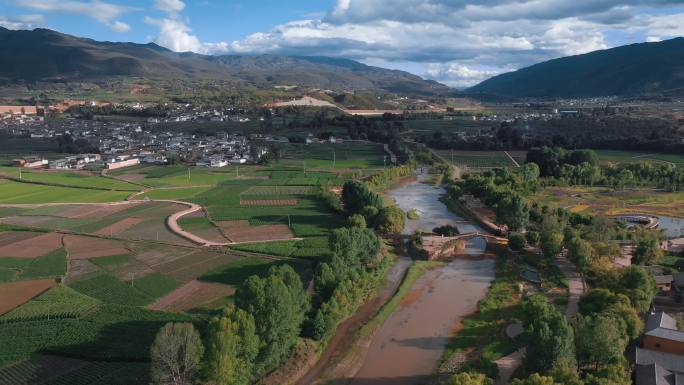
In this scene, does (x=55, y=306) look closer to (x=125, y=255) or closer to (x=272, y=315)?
(x=125, y=255)

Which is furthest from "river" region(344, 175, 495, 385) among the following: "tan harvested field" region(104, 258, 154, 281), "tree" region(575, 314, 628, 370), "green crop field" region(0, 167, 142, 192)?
"green crop field" region(0, 167, 142, 192)

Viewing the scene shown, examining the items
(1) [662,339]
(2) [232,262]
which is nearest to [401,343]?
(1) [662,339]

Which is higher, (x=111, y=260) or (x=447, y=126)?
(x=447, y=126)

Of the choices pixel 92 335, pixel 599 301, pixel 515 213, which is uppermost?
pixel 515 213

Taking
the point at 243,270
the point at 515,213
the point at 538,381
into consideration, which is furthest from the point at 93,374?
the point at 515,213

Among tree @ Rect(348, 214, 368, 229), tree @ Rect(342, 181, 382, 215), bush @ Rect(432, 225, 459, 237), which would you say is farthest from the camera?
tree @ Rect(342, 181, 382, 215)

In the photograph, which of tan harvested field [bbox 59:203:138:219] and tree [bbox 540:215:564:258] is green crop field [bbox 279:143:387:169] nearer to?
tan harvested field [bbox 59:203:138:219]

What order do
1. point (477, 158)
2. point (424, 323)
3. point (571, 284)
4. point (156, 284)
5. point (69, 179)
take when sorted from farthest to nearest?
point (477, 158) < point (69, 179) < point (571, 284) < point (156, 284) < point (424, 323)
